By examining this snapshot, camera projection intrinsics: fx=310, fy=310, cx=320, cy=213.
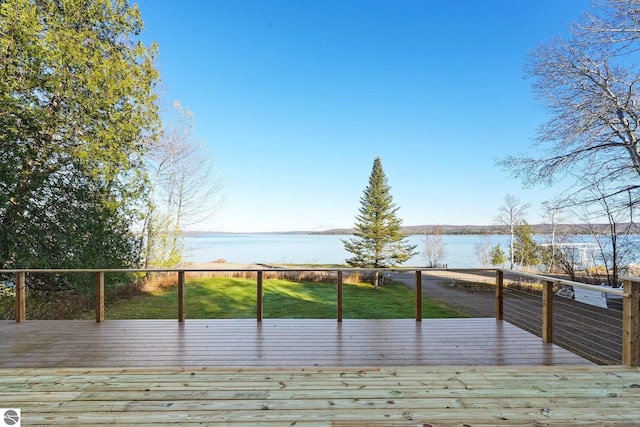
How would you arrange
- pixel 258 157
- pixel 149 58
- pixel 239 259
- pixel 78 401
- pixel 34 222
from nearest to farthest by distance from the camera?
pixel 78 401, pixel 34 222, pixel 149 58, pixel 258 157, pixel 239 259

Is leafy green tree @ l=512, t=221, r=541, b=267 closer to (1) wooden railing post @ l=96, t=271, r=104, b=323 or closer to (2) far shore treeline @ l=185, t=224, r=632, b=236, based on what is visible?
(2) far shore treeline @ l=185, t=224, r=632, b=236

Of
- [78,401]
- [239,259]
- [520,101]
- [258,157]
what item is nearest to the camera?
[78,401]

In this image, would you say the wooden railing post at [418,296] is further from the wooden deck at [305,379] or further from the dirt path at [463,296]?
the dirt path at [463,296]

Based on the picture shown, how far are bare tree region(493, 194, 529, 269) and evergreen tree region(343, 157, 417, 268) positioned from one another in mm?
5917

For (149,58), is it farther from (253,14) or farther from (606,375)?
(606,375)

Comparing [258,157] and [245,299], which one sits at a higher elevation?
[258,157]

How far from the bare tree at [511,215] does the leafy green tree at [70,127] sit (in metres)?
19.3

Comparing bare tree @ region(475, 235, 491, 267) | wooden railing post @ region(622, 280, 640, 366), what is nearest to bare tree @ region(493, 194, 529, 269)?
bare tree @ region(475, 235, 491, 267)

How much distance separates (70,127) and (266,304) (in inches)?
255

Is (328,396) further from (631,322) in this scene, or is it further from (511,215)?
(511,215)

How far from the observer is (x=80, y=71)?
6121mm

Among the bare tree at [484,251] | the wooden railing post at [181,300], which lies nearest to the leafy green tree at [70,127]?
the wooden railing post at [181,300]

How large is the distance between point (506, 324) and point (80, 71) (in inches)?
338

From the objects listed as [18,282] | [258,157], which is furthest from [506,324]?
[258,157]
